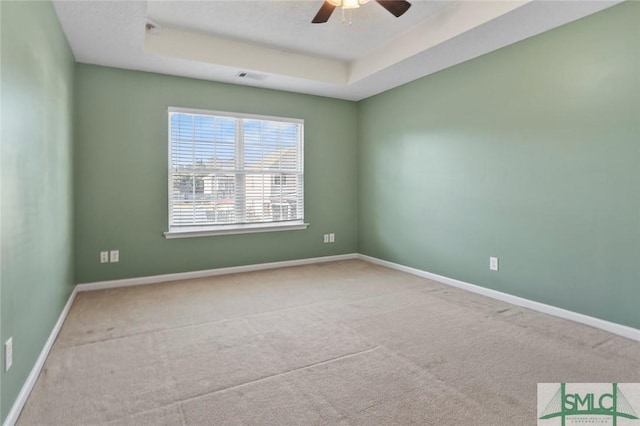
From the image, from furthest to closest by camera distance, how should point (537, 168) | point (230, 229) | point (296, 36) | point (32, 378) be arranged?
point (230, 229) < point (296, 36) < point (537, 168) < point (32, 378)

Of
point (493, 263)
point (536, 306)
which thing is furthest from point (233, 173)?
point (536, 306)

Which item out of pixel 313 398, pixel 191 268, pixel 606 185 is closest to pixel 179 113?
pixel 191 268

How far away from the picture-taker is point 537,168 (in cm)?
320

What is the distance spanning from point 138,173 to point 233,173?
43.1 inches

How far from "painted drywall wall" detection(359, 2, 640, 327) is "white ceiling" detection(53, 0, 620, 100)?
0.26 metres

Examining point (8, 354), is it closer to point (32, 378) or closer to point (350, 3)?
point (32, 378)

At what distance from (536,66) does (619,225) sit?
1.50 metres

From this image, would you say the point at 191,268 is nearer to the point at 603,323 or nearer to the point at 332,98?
the point at 332,98

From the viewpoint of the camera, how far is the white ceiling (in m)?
2.84

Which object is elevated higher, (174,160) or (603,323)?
(174,160)

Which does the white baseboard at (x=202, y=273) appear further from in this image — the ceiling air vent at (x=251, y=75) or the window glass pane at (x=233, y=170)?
the ceiling air vent at (x=251, y=75)

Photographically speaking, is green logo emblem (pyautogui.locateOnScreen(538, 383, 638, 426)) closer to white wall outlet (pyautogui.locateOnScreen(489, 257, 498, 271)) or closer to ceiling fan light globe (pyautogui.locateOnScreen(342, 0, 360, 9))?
white wall outlet (pyautogui.locateOnScreen(489, 257, 498, 271))

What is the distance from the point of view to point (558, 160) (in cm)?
305

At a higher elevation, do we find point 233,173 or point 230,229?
point 233,173
